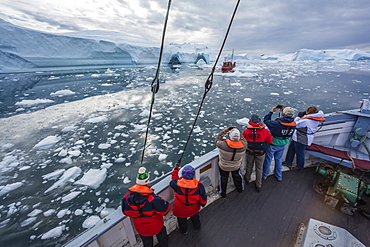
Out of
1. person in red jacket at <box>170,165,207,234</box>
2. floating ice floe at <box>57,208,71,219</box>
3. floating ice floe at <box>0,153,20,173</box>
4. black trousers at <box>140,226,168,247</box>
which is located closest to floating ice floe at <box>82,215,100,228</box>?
floating ice floe at <box>57,208,71,219</box>

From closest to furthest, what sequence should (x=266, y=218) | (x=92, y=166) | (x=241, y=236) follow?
(x=241, y=236)
(x=266, y=218)
(x=92, y=166)

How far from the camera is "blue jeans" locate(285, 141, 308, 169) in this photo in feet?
8.16

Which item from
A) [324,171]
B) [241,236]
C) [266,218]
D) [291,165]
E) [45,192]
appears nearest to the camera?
[241,236]

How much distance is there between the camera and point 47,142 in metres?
4.79

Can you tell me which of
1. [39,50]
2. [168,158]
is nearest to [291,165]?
[168,158]

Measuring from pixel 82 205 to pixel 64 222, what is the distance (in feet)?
1.11

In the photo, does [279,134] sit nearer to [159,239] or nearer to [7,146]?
[159,239]

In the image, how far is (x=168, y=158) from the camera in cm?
421

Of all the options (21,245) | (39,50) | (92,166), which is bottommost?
(21,245)

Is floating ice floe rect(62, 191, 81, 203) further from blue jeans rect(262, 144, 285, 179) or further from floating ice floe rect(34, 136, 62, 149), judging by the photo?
blue jeans rect(262, 144, 285, 179)

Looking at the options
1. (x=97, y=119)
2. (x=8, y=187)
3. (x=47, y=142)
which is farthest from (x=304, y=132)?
(x=97, y=119)

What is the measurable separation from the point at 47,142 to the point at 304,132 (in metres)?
6.60

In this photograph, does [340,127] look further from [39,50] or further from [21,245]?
[39,50]

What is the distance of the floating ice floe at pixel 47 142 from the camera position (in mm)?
4664
